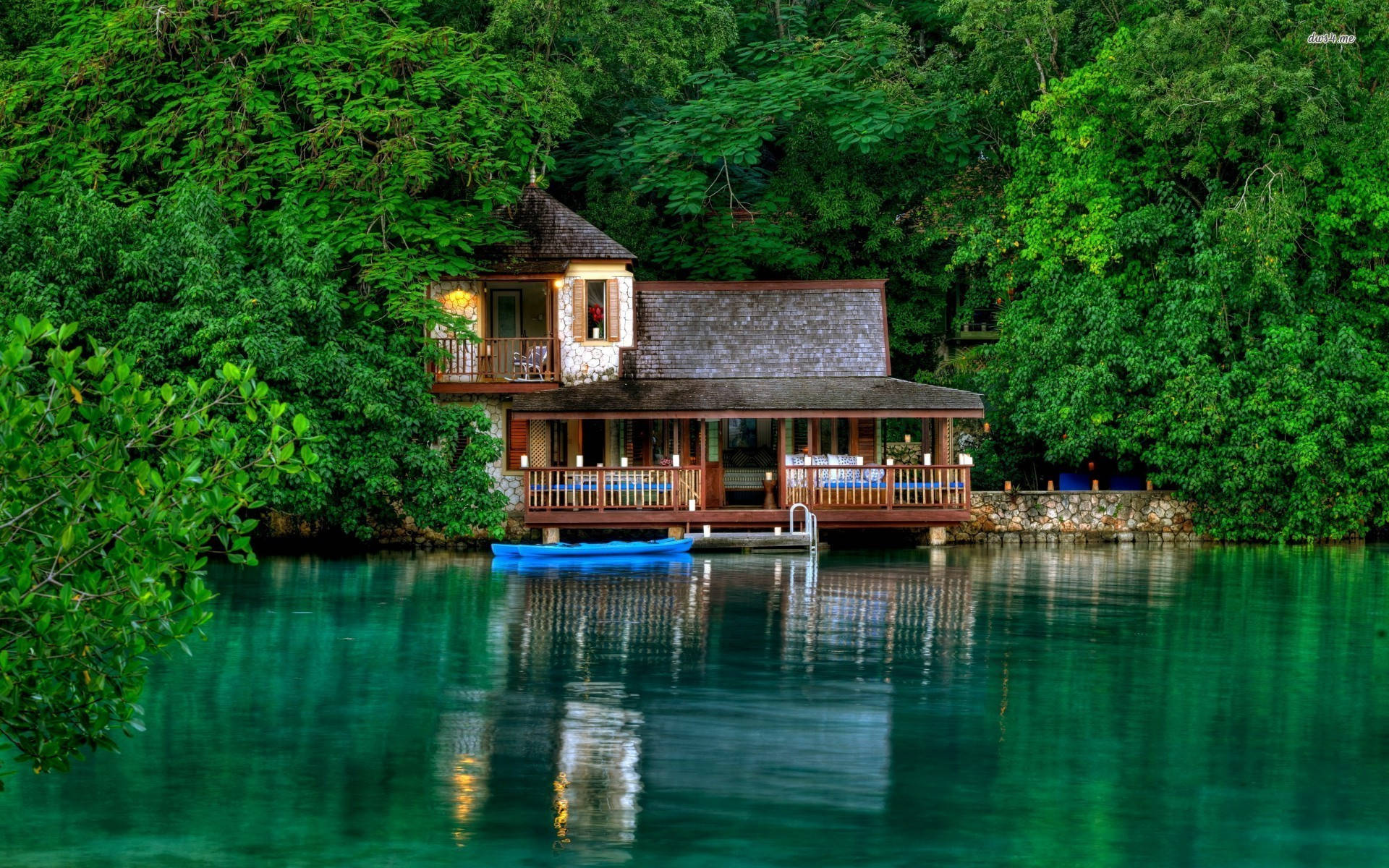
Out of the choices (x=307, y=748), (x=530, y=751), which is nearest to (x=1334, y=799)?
(x=530, y=751)

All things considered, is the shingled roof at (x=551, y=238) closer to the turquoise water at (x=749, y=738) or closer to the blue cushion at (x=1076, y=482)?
the blue cushion at (x=1076, y=482)

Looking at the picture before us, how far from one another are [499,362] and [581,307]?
2134mm

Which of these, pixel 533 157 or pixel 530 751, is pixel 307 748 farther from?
pixel 533 157

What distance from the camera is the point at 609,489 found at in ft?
109

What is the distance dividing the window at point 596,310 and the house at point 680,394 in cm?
4

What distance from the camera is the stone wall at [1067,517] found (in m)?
35.9

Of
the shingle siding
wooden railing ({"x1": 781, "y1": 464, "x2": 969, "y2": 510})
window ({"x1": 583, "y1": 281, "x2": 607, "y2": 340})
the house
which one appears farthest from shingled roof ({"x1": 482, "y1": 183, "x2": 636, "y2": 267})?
wooden railing ({"x1": 781, "y1": 464, "x2": 969, "y2": 510})

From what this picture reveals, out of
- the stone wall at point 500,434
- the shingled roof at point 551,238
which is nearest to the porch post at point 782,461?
the shingled roof at point 551,238

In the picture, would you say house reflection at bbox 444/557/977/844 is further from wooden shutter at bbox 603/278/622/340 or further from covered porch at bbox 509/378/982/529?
wooden shutter at bbox 603/278/622/340

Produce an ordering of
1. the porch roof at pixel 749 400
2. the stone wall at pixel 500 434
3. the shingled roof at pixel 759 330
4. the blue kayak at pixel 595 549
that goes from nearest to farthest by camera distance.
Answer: the blue kayak at pixel 595 549 < the porch roof at pixel 749 400 < the stone wall at pixel 500 434 < the shingled roof at pixel 759 330

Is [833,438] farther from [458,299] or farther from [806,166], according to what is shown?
[458,299]

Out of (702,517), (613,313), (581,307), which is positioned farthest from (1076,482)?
(581,307)

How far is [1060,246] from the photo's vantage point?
36094mm

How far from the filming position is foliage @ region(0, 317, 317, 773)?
838 cm
